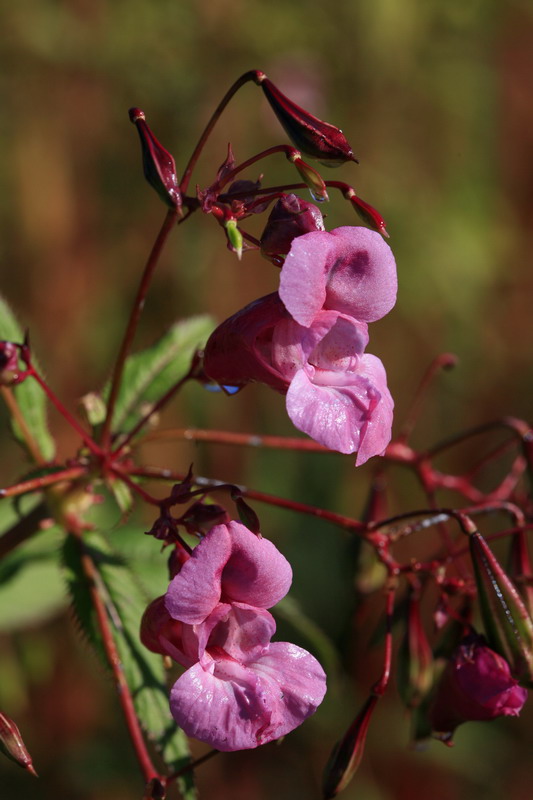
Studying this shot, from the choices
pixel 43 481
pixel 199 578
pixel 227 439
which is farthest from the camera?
pixel 227 439

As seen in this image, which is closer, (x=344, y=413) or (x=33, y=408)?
(x=344, y=413)

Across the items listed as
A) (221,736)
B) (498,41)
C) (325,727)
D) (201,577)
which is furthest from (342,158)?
(498,41)

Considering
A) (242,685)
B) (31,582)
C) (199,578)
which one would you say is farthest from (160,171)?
(31,582)

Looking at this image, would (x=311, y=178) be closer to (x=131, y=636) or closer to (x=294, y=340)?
(x=294, y=340)

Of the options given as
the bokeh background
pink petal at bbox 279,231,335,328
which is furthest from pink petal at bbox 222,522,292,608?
the bokeh background

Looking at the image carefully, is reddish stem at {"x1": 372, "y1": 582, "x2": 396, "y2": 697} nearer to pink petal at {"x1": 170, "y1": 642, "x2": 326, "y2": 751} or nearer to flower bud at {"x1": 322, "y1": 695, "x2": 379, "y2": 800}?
flower bud at {"x1": 322, "y1": 695, "x2": 379, "y2": 800}

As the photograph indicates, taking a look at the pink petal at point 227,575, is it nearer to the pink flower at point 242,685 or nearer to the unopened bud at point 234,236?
the pink flower at point 242,685
